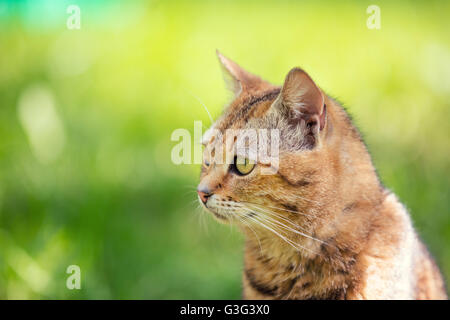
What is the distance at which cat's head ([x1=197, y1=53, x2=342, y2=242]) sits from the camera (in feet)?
7.00

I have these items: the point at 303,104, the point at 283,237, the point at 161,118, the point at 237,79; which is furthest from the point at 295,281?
the point at 161,118

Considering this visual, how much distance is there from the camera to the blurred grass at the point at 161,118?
3193mm

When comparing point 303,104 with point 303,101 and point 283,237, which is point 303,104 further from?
point 283,237

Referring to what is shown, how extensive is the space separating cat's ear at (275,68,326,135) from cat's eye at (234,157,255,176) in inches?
9.5

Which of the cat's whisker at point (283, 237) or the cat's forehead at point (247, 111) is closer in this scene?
the cat's whisker at point (283, 237)

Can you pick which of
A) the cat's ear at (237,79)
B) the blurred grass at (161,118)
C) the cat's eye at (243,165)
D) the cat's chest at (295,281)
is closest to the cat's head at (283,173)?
the cat's eye at (243,165)

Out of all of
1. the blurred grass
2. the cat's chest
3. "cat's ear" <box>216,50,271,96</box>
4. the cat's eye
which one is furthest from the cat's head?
the blurred grass

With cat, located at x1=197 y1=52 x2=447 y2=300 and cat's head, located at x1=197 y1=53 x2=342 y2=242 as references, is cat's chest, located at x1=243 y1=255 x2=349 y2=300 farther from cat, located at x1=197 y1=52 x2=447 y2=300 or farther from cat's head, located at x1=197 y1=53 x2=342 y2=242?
cat's head, located at x1=197 y1=53 x2=342 y2=242

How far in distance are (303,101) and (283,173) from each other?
0.28 m

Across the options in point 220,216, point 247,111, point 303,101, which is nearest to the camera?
point 303,101

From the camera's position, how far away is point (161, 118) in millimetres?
4531

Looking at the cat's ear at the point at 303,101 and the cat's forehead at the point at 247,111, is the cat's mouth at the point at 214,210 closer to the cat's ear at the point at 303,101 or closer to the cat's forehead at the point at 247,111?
the cat's forehead at the point at 247,111

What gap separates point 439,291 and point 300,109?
111 centimetres

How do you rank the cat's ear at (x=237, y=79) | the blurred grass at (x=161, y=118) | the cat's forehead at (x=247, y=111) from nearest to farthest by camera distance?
the cat's forehead at (x=247, y=111) < the cat's ear at (x=237, y=79) < the blurred grass at (x=161, y=118)
